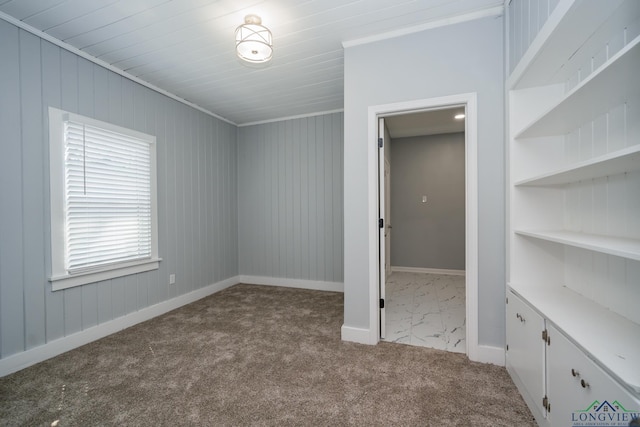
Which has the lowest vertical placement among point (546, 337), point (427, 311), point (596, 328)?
point (427, 311)

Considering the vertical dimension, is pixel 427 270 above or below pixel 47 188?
below

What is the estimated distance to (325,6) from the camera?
2.04m

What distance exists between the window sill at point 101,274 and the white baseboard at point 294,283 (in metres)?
1.64

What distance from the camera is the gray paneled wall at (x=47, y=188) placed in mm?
2111

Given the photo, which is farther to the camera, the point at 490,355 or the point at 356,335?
the point at 356,335

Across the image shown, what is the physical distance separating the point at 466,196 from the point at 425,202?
336cm

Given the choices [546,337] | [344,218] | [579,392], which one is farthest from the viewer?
[344,218]

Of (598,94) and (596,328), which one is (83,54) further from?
(596,328)

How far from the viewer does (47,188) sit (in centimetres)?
232

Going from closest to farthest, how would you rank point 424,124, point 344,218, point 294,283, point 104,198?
point 344,218, point 104,198, point 294,283, point 424,124

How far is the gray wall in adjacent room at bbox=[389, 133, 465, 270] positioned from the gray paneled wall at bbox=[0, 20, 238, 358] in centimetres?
366

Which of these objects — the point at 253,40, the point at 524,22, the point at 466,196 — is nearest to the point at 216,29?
the point at 253,40

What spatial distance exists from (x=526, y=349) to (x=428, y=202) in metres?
4.06

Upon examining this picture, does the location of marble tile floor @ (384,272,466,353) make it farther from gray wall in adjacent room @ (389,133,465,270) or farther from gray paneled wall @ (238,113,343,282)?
gray paneled wall @ (238,113,343,282)
